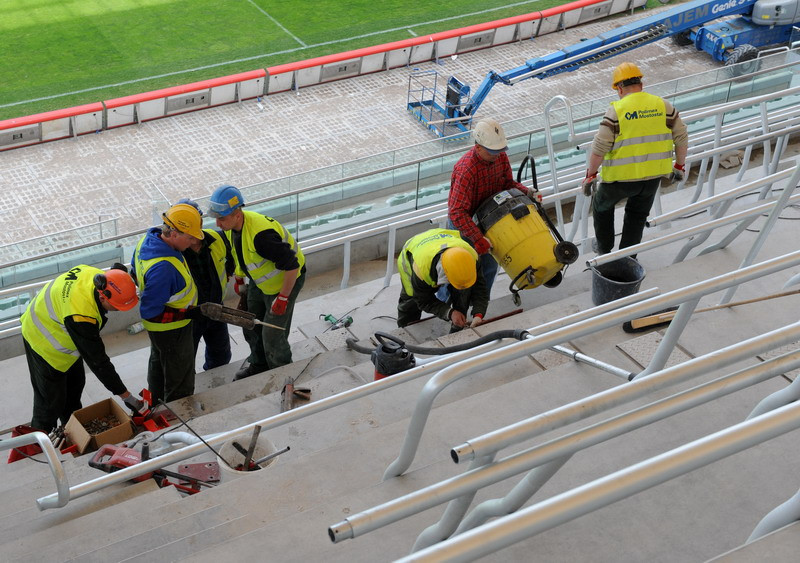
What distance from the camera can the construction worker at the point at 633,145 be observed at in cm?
617

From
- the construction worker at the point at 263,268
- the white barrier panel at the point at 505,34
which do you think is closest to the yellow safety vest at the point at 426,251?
the construction worker at the point at 263,268

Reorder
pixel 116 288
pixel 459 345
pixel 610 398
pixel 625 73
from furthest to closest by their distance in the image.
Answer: pixel 625 73 → pixel 116 288 → pixel 459 345 → pixel 610 398

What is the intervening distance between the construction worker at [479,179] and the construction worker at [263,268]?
1.09m

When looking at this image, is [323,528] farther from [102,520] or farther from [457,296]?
[457,296]

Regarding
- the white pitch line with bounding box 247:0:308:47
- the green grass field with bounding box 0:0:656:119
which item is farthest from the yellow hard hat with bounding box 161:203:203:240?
the white pitch line with bounding box 247:0:308:47

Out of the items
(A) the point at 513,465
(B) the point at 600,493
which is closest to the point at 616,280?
(A) the point at 513,465

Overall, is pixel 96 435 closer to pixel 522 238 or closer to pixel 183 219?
pixel 183 219

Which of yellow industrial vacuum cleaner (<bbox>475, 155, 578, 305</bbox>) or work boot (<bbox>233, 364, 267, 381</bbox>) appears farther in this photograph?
work boot (<bbox>233, 364, 267, 381</bbox>)

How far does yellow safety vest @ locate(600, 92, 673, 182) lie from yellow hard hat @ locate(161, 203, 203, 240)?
280 centimetres

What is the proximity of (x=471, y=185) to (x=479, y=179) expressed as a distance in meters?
0.08

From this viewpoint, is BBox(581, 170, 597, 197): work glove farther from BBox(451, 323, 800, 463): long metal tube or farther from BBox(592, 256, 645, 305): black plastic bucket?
BBox(451, 323, 800, 463): long metal tube

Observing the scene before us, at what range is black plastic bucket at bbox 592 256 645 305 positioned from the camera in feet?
18.9

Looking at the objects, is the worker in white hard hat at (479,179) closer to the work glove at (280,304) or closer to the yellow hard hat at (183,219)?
the work glove at (280,304)

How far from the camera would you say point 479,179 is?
6254 millimetres
